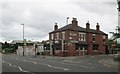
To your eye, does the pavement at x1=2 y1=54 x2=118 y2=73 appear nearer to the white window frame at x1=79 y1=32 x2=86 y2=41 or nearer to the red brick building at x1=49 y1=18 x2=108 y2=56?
the red brick building at x1=49 y1=18 x2=108 y2=56

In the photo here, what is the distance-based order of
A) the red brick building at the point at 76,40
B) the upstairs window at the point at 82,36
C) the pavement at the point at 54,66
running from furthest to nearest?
the upstairs window at the point at 82,36, the red brick building at the point at 76,40, the pavement at the point at 54,66

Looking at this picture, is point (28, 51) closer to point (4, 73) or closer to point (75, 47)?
point (75, 47)

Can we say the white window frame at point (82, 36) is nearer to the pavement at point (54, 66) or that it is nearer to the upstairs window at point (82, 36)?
the upstairs window at point (82, 36)

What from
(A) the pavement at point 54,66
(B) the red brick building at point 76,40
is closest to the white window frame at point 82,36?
(B) the red brick building at point 76,40

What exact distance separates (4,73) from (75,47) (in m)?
42.1

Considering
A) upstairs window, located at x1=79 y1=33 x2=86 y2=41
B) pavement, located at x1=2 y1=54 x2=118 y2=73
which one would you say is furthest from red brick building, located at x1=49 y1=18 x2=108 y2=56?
pavement, located at x1=2 y1=54 x2=118 y2=73

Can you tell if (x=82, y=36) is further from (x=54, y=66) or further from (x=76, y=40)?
(x=54, y=66)

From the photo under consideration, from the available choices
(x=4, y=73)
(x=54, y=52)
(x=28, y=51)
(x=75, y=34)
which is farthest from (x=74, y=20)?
(x=4, y=73)

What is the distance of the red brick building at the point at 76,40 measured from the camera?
6031 cm

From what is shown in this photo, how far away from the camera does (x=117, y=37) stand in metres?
29.9

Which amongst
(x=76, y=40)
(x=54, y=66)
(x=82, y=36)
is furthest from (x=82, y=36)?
(x=54, y=66)

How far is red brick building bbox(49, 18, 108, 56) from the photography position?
2375 inches

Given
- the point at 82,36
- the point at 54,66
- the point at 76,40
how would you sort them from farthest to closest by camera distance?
the point at 82,36 → the point at 76,40 → the point at 54,66

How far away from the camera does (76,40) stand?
6203 cm
